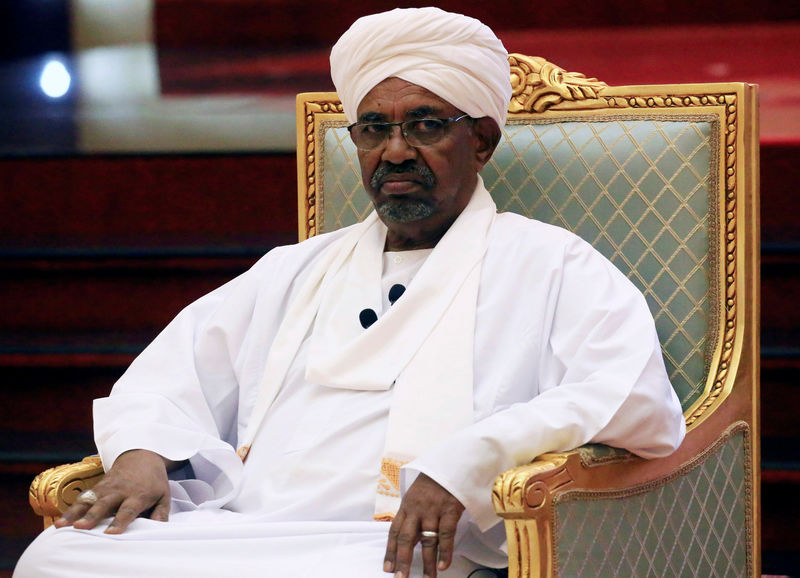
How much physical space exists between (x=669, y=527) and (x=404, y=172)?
93 cm

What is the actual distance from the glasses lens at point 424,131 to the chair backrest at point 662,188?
33 centimetres

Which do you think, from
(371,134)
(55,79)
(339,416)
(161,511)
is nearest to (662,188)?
(371,134)

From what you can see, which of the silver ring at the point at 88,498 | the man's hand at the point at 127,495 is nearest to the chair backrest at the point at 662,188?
the man's hand at the point at 127,495

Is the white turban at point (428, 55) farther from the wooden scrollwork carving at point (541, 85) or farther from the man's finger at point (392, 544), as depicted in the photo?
the man's finger at point (392, 544)

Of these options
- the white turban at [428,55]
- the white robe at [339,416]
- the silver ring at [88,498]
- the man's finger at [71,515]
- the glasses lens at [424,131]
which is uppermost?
the white turban at [428,55]

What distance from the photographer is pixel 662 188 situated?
292 centimetres

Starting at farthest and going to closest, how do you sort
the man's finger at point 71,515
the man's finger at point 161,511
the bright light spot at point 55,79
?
the bright light spot at point 55,79
the man's finger at point 161,511
the man's finger at point 71,515

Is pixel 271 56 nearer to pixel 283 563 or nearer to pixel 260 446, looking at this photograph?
pixel 260 446

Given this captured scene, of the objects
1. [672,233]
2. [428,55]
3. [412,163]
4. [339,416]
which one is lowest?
[339,416]

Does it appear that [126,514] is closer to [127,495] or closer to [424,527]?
[127,495]

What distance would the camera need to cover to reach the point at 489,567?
236cm

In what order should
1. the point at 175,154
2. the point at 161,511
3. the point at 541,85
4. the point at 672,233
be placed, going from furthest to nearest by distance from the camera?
the point at 175,154 < the point at 541,85 < the point at 672,233 < the point at 161,511

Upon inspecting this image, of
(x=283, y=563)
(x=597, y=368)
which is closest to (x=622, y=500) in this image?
(x=597, y=368)

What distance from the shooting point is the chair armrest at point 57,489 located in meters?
2.49
